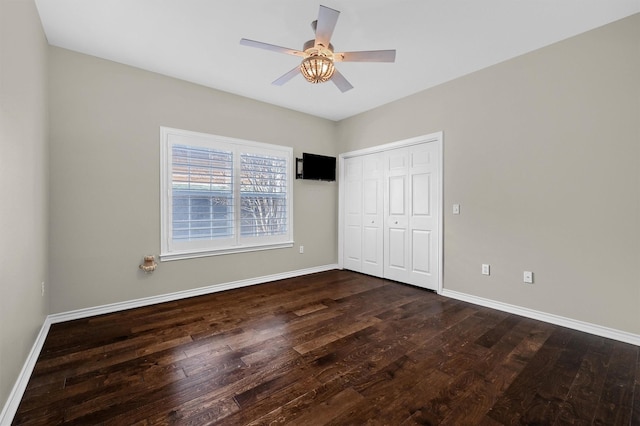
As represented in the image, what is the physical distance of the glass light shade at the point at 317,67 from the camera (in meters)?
2.25

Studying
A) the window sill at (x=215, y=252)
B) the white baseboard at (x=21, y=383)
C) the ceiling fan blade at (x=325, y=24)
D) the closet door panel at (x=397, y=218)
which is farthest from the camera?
the closet door panel at (x=397, y=218)

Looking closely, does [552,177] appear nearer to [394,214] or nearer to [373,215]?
[394,214]

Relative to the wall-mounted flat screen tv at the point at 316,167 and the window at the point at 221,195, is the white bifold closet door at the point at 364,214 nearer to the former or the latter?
the wall-mounted flat screen tv at the point at 316,167

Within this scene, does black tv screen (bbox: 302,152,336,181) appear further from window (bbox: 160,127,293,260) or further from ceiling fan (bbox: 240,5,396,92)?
ceiling fan (bbox: 240,5,396,92)

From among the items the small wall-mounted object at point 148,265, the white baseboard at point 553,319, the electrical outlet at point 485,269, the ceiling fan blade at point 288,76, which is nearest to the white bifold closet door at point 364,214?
the white baseboard at point 553,319

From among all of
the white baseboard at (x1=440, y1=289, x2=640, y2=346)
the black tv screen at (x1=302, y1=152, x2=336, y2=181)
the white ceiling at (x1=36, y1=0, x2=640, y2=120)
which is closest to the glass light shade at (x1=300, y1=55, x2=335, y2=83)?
the white ceiling at (x1=36, y1=0, x2=640, y2=120)

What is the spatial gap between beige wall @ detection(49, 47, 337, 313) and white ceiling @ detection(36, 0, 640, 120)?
27 centimetres

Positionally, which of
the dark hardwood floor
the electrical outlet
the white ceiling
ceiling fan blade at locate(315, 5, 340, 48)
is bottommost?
the dark hardwood floor

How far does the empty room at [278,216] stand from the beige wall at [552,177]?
0.06 ft

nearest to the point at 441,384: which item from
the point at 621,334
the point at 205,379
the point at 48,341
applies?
the point at 205,379

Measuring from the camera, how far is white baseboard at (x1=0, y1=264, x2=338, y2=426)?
154 centimetres

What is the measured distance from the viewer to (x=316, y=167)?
15.4 ft

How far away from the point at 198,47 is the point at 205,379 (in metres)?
2.95

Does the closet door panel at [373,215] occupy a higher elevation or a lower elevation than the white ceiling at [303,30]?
lower
